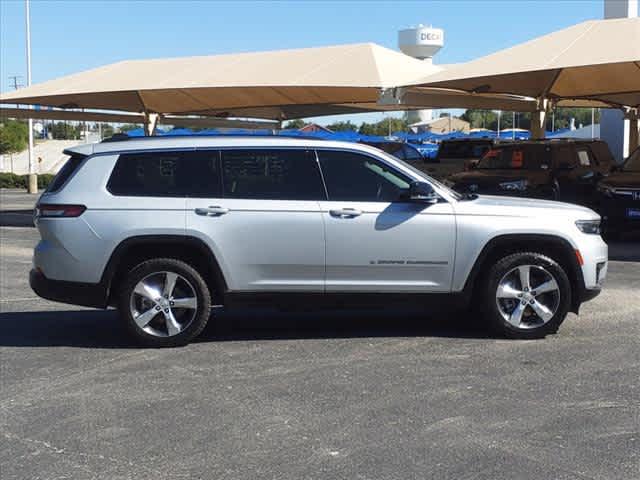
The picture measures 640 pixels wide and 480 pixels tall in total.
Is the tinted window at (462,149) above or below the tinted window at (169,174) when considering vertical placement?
above

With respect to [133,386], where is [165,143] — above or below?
above

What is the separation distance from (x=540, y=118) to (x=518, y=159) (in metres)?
6.90

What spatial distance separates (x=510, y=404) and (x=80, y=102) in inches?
812

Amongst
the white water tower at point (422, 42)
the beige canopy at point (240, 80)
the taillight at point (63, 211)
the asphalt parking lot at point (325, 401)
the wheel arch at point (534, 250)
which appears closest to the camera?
the asphalt parking lot at point (325, 401)

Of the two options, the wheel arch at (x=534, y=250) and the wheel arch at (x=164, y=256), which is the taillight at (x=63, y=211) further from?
the wheel arch at (x=534, y=250)

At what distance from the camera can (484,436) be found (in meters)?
5.23

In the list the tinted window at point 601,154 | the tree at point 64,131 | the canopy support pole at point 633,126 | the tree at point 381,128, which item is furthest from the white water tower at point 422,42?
the tinted window at point 601,154

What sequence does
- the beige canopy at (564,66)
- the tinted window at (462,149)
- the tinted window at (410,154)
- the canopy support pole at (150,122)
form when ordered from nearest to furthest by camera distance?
the beige canopy at (564,66) → the tinted window at (462,149) → the tinted window at (410,154) → the canopy support pole at (150,122)

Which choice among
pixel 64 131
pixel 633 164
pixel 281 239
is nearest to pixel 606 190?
pixel 633 164

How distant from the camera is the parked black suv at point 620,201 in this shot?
14695 mm

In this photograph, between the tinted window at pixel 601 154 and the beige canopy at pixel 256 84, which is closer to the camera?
the tinted window at pixel 601 154

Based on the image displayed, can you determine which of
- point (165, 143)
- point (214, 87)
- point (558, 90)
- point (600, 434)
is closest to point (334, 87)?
point (214, 87)

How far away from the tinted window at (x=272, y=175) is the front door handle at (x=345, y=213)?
0.66ft

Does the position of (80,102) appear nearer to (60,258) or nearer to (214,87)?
(214,87)
